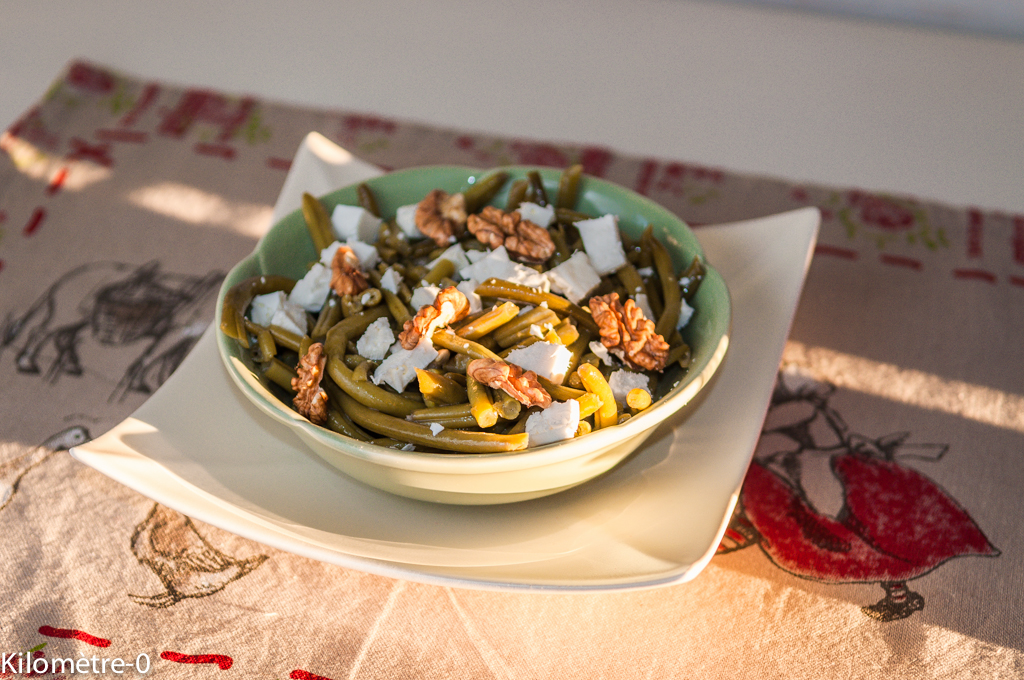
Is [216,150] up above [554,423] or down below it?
below

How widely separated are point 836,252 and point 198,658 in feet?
5.24

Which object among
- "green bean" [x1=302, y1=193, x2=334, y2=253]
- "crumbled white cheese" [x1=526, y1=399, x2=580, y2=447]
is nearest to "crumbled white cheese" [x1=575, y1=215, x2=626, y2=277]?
"crumbled white cheese" [x1=526, y1=399, x2=580, y2=447]

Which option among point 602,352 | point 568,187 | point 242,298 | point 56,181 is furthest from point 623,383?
point 56,181

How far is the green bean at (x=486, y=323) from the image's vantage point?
1255mm

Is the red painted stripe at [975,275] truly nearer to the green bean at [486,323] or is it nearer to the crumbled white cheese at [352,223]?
the green bean at [486,323]

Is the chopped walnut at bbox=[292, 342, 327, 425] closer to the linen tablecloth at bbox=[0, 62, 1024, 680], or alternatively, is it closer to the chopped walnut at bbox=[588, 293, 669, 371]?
the linen tablecloth at bbox=[0, 62, 1024, 680]

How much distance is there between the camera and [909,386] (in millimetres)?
1613

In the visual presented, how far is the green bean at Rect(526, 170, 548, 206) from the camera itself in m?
1.60

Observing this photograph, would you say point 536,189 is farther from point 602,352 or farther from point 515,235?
point 602,352

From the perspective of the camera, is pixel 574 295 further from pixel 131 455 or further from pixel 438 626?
pixel 131 455

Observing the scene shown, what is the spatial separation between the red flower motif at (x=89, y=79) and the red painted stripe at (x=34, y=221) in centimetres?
59

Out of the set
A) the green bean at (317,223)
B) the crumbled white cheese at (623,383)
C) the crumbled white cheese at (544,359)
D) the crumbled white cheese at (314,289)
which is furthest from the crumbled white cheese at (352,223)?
the crumbled white cheese at (623,383)

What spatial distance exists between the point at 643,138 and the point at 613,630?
1.73 meters

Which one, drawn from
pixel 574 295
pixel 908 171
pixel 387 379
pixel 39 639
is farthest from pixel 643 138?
pixel 39 639
